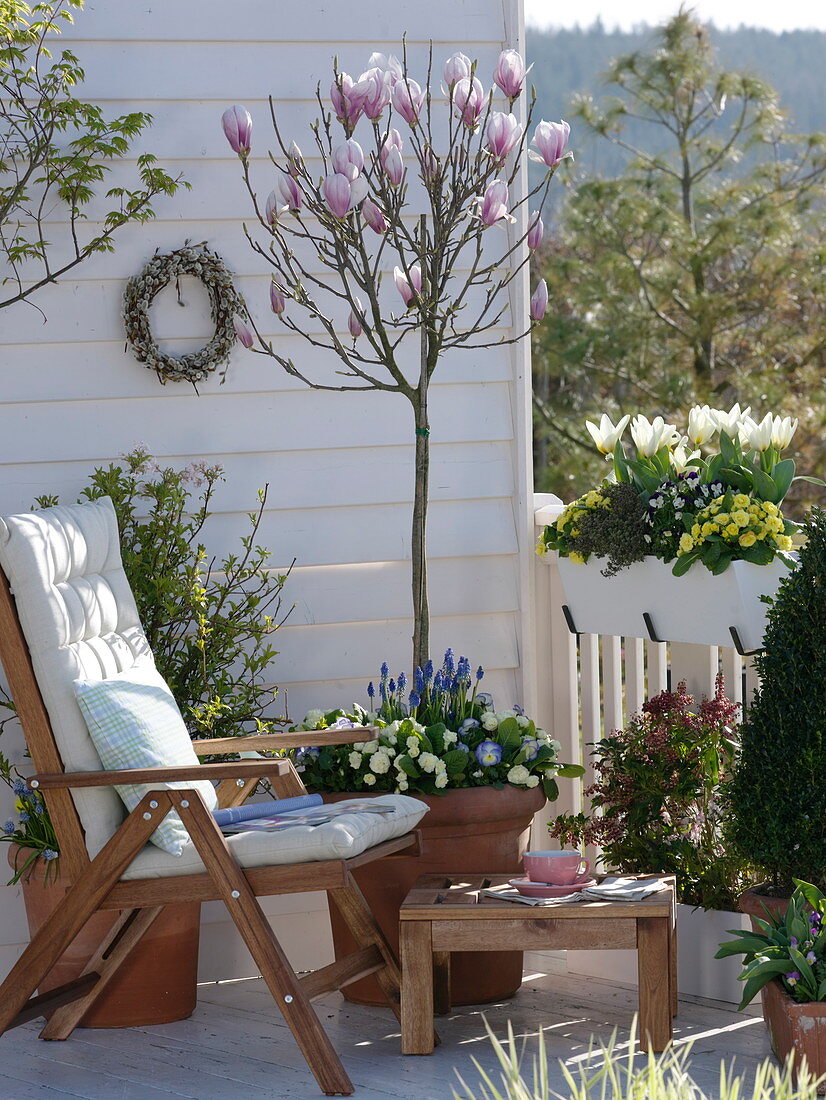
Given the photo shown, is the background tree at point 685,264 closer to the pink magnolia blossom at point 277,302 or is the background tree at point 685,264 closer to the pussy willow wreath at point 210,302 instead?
the pussy willow wreath at point 210,302

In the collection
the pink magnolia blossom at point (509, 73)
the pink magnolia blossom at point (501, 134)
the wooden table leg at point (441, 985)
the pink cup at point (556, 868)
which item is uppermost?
the pink magnolia blossom at point (509, 73)

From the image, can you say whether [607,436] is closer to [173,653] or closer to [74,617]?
[173,653]

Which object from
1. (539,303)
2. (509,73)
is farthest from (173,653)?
(509,73)

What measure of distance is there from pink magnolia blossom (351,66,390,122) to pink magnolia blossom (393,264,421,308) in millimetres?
382

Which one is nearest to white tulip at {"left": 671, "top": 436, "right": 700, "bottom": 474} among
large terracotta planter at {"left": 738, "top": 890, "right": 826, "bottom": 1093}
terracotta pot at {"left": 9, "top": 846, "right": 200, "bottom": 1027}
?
large terracotta planter at {"left": 738, "top": 890, "right": 826, "bottom": 1093}

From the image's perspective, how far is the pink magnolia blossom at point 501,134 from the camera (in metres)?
3.03

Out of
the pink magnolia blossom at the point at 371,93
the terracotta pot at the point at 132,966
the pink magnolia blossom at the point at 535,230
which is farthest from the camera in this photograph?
the pink magnolia blossom at the point at 535,230

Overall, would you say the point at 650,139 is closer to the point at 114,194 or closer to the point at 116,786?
the point at 114,194

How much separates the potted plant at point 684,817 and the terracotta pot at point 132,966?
101 centimetres

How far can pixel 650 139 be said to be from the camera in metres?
11.8

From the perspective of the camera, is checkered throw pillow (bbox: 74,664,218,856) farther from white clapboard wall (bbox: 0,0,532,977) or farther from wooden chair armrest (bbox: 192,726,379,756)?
white clapboard wall (bbox: 0,0,532,977)

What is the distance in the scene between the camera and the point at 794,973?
104 inches

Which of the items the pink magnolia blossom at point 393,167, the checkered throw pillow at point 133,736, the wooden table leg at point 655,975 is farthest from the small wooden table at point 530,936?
the pink magnolia blossom at point 393,167

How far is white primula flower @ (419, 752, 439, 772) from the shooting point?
3.15 metres
